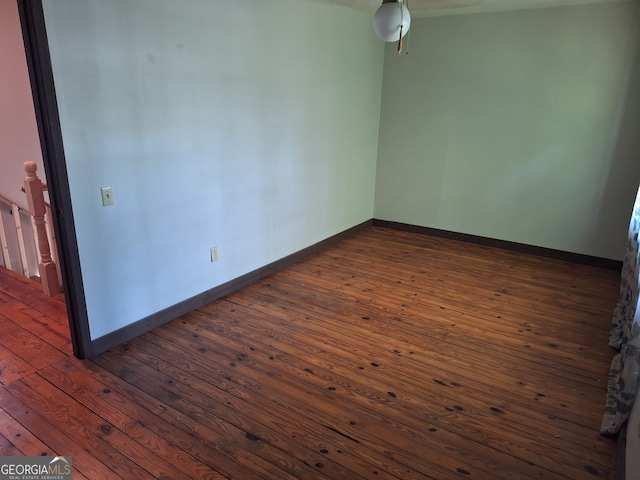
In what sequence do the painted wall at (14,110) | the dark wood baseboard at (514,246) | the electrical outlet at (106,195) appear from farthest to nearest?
the dark wood baseboard at (514,246)
the painted wall at (14,110)
the electrical outlet at (106,195)

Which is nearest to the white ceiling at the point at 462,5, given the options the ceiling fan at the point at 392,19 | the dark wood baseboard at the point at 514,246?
the ceiling fan at the point at 392,19

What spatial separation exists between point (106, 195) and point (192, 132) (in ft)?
2.55

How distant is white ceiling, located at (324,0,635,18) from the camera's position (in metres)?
4.00

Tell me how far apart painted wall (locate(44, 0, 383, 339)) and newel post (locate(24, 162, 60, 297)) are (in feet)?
3.17

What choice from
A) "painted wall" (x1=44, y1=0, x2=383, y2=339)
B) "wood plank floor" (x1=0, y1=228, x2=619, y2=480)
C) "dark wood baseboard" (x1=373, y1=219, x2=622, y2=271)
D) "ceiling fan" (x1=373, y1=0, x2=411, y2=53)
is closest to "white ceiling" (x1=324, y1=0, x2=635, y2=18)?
"painted wall" (x1=44, y1=0, x2=383, y2=339)

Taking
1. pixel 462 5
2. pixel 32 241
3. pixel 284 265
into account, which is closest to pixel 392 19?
pixel 462 5

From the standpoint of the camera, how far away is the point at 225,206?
3480mm

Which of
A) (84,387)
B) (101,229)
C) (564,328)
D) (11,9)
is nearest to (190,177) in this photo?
(101,229)

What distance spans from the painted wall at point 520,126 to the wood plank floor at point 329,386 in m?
1.07

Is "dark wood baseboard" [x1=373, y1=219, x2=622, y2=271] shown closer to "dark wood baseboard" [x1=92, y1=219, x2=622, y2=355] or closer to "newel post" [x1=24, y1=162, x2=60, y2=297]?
"dark wood baseboard" [x1=92, y1=219, x2=622, y2=355]

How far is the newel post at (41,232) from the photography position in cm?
317

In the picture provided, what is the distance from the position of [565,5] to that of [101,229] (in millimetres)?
4472

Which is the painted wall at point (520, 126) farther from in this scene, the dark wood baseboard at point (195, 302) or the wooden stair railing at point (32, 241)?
the wooden stair railing at point (32, 241)

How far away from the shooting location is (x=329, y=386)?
2484 millimetres
